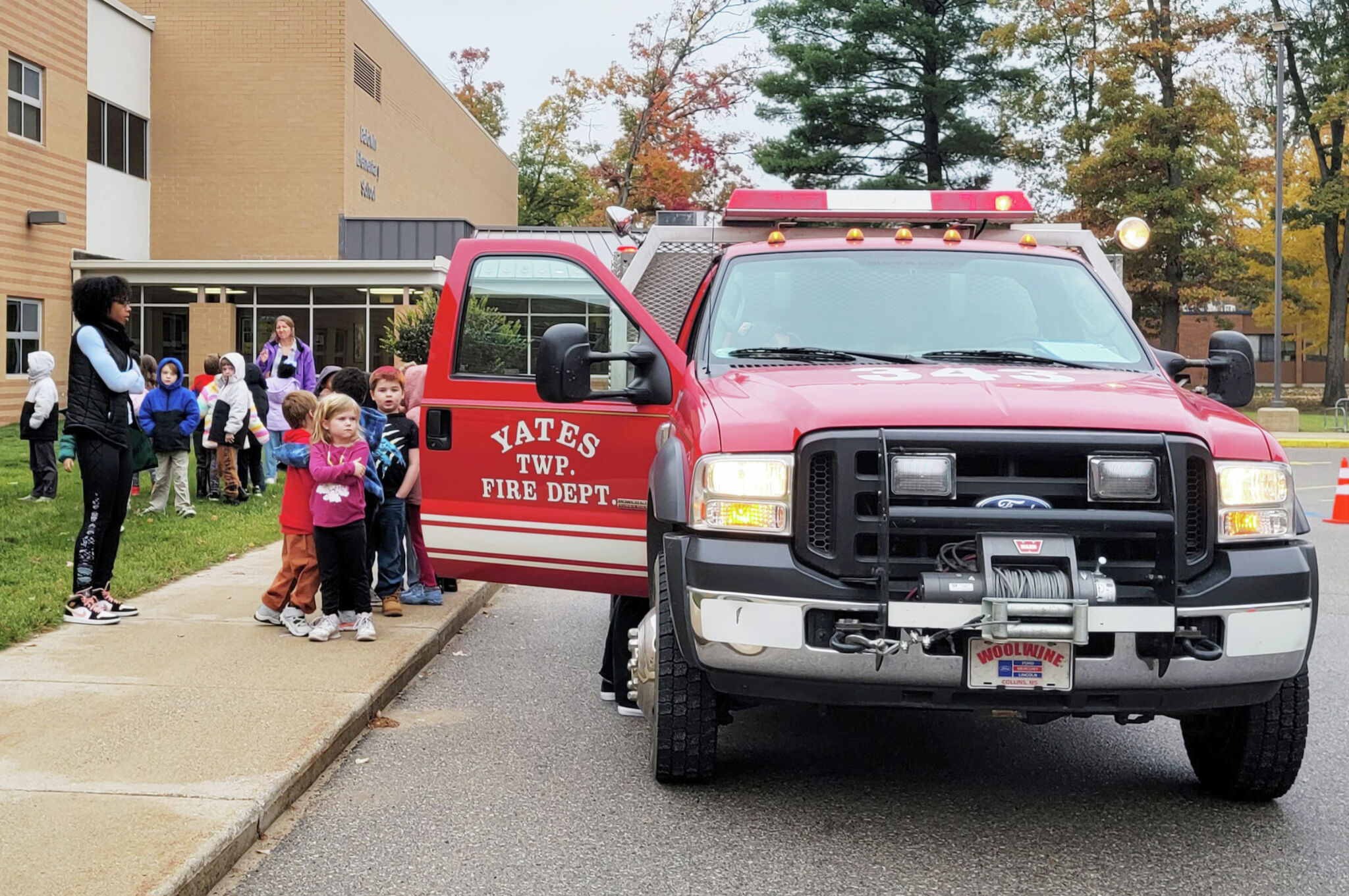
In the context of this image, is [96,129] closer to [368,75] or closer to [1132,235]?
[368,75]

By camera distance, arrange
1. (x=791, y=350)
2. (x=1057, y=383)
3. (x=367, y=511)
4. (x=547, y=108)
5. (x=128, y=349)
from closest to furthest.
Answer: (x=1057, y=383) → (x=791, y=350) → (x=128, y=349) → (x=367, y=511) → (x=547, y=108)

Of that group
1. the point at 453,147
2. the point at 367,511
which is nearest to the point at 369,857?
the point at 367,511

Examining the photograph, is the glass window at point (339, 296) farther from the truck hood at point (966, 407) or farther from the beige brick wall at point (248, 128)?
the truck hood at point (966, 407)

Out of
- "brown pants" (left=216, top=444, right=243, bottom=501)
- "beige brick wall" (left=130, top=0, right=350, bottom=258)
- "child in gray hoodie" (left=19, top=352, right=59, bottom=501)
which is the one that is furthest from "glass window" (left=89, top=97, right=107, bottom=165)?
"brown pants" (left=216, top=444, right=243, bottom=501)

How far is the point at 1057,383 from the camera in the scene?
4738 millimetres

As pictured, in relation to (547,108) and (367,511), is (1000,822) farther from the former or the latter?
(547,108)

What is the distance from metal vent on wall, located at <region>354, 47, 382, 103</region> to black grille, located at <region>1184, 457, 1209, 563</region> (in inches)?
1335

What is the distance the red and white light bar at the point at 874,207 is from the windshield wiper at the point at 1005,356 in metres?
1.95

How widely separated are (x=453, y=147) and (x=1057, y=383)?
155 feet

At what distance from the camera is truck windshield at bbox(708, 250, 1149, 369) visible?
5512 millimetres

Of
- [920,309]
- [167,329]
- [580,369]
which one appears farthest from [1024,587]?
[167,329]

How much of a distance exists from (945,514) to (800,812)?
4.30 ft

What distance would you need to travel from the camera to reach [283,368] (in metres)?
14.2

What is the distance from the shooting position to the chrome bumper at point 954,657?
164 inches
